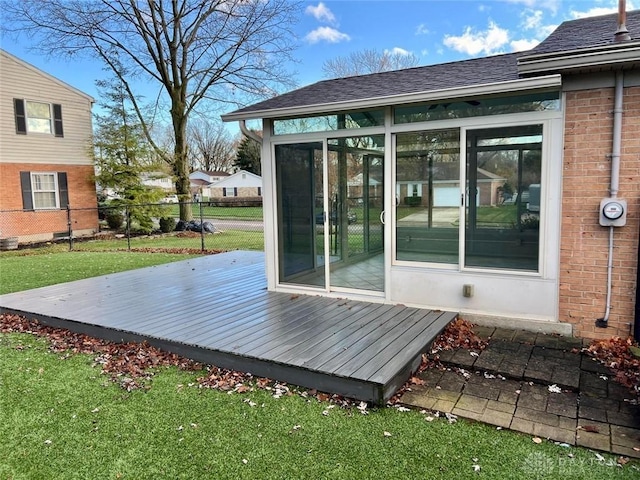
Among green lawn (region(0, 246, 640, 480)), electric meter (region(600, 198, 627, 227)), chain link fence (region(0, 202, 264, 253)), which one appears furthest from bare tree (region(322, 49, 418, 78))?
green lawn (region(0, 246, 640, 480))

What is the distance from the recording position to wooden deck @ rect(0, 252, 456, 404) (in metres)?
3.15

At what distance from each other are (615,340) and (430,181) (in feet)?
7.22

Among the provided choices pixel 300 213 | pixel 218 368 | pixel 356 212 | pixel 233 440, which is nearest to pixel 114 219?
pixel 300 213

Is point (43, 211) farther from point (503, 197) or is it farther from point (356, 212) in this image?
point (503, 197)

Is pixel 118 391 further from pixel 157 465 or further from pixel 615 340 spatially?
pixel 615 340

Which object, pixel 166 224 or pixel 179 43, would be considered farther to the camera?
pixel 166 224

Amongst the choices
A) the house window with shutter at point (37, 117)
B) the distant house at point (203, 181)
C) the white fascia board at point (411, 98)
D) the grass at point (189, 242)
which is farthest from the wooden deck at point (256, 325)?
the distant house at point (203, 181)

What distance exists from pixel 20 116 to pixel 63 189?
2457 mm

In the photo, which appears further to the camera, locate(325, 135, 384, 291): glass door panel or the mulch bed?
locate(325, 135, 384, 291): glass door panel

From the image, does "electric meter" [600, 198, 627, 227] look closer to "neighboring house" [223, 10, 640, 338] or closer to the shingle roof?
→ "neighboring house" [223, 10, 640, 338]

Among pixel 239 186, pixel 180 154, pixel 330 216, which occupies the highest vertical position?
pixel 180 154

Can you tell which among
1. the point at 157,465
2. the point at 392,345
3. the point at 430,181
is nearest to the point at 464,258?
the point at 430,181

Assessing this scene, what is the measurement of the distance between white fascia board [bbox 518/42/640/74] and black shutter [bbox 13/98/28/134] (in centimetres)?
1434

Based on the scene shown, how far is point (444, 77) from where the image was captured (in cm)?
476
